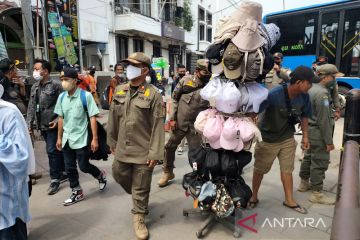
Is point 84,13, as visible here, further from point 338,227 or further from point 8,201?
point 338,227

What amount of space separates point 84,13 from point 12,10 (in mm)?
5534

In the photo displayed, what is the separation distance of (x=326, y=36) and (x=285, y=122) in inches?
323

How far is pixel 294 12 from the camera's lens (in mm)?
10867

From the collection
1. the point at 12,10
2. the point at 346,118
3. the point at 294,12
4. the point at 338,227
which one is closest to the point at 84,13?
the point at 12,10

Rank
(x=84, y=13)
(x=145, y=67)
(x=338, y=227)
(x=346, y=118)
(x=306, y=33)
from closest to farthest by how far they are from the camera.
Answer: (x=338, y=227), (x=346, y=118), (x=145, y=67), (x=306, y=33), (x=84, y=13)

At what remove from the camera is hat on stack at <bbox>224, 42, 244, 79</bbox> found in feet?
8.71

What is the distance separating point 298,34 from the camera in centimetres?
1083

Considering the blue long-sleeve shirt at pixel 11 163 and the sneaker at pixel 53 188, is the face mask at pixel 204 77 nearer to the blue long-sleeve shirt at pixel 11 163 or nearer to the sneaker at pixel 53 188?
the blue long-sleeve shirt at pixel 11 163

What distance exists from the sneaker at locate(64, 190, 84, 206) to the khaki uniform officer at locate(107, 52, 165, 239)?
102 centimetres

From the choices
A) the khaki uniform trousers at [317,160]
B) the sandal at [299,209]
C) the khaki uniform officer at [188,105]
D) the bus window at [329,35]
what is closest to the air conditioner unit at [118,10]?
the bus window at [329,35]

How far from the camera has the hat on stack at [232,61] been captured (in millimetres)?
2654

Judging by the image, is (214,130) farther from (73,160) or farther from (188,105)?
(73,160)

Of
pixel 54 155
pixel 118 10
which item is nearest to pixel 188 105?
pixel 54 155

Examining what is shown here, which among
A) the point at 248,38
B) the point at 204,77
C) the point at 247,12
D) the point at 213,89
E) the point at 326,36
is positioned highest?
the point at 326,36
